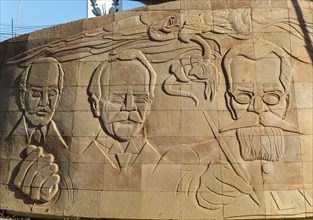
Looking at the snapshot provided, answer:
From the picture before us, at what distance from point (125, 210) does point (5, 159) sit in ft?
11.0

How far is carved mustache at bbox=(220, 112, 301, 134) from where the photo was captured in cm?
666

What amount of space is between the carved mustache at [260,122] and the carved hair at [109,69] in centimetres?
216

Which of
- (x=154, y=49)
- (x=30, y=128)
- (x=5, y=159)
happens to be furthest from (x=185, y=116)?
(x=5, y=159)

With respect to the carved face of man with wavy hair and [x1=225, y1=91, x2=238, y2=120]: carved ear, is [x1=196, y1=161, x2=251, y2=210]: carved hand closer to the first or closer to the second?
the carved face of man with wavy hair

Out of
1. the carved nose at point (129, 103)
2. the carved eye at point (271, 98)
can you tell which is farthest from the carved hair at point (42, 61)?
the carved eye at point (271, 98)

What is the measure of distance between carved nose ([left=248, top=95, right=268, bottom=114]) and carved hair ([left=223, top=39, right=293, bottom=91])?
69 centimetres

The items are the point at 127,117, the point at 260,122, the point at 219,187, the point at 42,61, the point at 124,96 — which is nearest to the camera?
the point at 219,187

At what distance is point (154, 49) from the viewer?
723 cm

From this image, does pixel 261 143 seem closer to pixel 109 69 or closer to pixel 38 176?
pixel 109 69

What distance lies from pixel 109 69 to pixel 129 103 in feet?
3.42

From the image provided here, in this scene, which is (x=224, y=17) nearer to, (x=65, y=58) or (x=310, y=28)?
(x=310, y=28)

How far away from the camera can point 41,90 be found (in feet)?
24.1

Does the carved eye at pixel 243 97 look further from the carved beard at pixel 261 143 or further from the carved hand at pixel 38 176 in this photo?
the carved hand at pixel 38 176

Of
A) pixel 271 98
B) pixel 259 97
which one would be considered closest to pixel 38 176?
pixel 259 97
